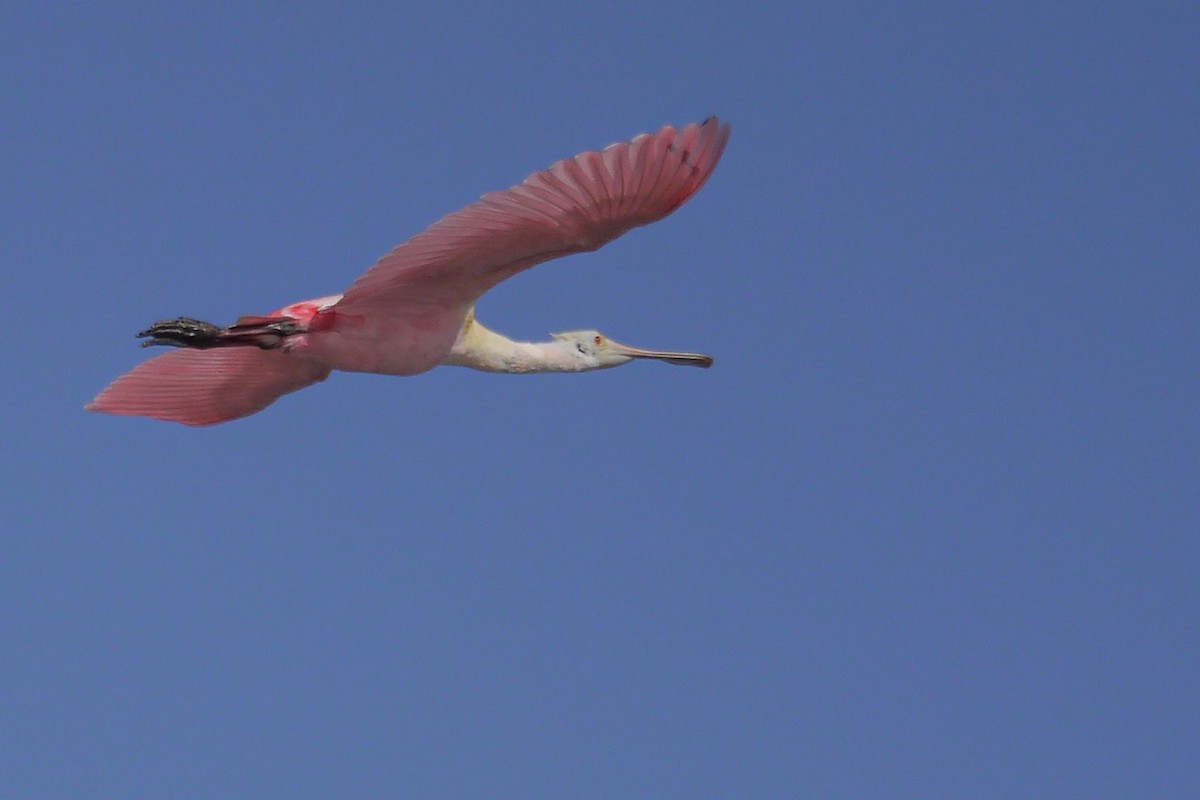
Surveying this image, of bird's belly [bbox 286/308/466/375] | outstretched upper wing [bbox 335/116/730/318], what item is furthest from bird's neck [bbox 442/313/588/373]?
outstretched upper wing [bbox 335/116/730/318]

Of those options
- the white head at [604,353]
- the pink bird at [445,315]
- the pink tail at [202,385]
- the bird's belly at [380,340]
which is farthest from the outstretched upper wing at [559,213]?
the white head at [604,353]

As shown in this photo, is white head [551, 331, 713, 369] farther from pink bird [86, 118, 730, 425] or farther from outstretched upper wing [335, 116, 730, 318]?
outstretched upper wing [335, 116, 730, 318]

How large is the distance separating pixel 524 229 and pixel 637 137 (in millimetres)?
897

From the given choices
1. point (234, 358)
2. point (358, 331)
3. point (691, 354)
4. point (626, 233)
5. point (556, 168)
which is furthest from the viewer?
point (691, 354)

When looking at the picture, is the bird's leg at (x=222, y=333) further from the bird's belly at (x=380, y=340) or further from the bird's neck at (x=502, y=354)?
the bird's neck at (x=502, y=354)

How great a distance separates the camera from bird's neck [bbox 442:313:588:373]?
13273 millimetres

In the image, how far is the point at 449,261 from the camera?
1193 cm

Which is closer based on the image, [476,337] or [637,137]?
[637,137]

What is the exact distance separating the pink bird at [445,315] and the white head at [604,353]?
0.01 m

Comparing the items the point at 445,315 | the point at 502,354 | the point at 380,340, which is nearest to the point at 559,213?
the point at 445,315

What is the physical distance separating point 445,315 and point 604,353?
8.46ft

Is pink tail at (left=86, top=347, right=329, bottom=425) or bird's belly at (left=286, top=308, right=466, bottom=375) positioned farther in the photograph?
pink tail at (left=86, top=347, right=329, bottom=425)

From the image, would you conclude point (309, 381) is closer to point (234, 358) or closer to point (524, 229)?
point (234, 358)

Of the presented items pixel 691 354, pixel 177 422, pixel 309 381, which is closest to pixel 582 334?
pixel 691 354
